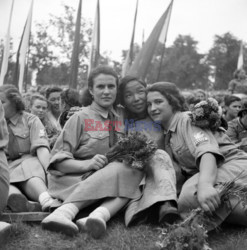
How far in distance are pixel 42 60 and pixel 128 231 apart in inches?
983

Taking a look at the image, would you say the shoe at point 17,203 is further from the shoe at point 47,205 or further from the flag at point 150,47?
the flag at point 150,47

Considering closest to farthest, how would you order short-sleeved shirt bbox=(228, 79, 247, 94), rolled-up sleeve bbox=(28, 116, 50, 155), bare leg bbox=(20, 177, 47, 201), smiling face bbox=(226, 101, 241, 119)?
bare leg bbox=(20, 177, 47, 201)
rolled-up sleeve bbox=(28, 116, 50, 155)
smiling face bbox=(226, 101, 241, 119)
short-sleeved shirt bbox=(228, 79, 247, 94)

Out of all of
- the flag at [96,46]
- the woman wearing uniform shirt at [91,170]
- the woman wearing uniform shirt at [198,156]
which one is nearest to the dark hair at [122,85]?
the woman wearing uniform shirt at [91,170]

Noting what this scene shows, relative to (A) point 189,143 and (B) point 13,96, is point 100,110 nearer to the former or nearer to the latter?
(A) point 189,143

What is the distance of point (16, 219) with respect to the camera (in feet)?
11.2

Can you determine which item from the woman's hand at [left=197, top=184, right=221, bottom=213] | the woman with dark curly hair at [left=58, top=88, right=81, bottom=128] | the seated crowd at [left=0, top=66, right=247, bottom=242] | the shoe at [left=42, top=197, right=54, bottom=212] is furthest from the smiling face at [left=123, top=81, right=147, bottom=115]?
the woman with dark curly hair at [left=58, top=88, right=81, bottom=128]

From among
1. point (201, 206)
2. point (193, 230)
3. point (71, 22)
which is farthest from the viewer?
point (71, 22)

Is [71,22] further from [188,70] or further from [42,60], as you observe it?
[188,70]

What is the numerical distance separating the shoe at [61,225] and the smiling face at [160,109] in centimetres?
171

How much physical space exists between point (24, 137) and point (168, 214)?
93.5 inches

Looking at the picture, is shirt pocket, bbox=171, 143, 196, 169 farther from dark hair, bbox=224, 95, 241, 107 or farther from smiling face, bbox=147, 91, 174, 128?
dark hair, bbox=224, 95, 241, 107

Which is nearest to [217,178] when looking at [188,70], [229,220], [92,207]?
[229,220]

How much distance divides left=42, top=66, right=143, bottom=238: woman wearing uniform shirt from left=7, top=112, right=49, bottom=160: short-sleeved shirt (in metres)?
0.84

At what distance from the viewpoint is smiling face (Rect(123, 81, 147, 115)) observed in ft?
14.8
